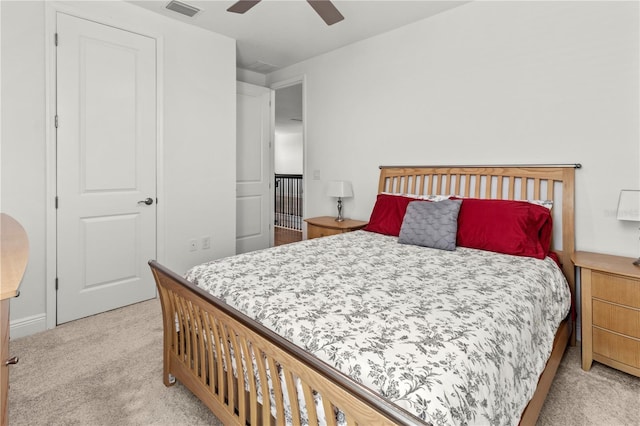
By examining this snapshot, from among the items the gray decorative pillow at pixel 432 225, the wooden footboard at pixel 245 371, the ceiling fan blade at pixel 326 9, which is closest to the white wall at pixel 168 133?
the wooden footboard at pixel 245 371

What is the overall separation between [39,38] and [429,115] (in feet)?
10.5

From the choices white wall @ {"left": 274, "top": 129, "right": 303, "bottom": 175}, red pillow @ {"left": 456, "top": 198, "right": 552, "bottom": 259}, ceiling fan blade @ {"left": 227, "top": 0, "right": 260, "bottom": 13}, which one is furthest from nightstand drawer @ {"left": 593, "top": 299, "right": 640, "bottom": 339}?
white wall @ {"left": 274, "top": 129, "right": 303, "bottom": 175}

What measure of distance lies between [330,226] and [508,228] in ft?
5.49

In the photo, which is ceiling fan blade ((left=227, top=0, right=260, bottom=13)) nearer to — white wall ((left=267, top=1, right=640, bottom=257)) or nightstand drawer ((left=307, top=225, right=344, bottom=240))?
white wall ((left=267, top=1, right=640, bottom=257))

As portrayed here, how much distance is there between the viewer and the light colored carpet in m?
1.74

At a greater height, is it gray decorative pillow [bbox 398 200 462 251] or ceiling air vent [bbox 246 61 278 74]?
ceiling air vent [bbox 246 61 278 74]

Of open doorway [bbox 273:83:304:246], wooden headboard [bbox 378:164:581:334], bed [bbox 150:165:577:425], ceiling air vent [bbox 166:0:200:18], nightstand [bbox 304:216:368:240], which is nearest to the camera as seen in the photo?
bed [bbox 150:165:577:425]

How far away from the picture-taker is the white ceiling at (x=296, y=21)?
9.93 ft

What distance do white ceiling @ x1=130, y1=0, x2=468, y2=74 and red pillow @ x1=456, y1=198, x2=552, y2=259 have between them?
1806 millimetres

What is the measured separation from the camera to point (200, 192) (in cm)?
364

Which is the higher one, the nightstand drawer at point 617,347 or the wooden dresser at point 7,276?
the wooden dresser at point 7,276

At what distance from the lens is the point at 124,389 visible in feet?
6.43

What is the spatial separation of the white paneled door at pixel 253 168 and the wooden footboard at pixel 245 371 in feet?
9.01

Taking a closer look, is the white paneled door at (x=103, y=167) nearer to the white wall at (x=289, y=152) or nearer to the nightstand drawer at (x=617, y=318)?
the nightstand drawer at (x=617, y=318)
